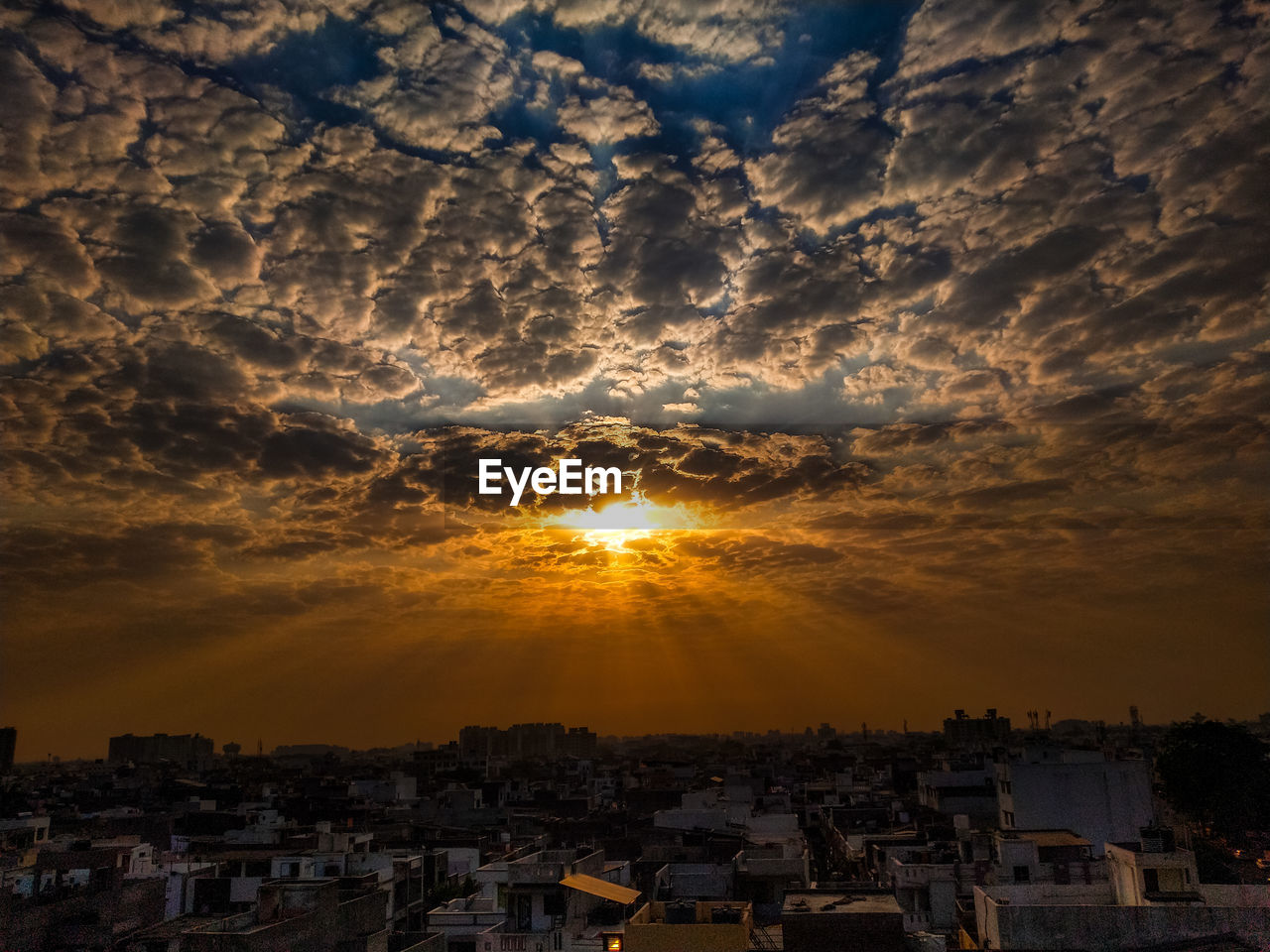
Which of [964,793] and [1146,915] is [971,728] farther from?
[1146,915]

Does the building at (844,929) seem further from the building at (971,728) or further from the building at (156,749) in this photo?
the building at (156,749)

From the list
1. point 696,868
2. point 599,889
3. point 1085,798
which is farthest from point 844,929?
point 1085,798

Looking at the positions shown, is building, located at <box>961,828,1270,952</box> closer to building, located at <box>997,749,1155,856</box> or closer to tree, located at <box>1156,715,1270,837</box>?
building, located at <box>997,749,1155,856</box>

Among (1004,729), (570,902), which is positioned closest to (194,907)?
(570,902)

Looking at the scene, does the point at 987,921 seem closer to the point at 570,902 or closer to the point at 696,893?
the point at 570,902

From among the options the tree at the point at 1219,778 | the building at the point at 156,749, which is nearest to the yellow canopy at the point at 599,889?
the tree at the point at 1219,778

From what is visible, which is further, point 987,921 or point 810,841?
point 810,841

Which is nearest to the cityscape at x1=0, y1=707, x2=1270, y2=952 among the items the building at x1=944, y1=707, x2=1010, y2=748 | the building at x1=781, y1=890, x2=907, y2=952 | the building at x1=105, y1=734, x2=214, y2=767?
the building at x1=781, y1=890, x2=907, y2=952
